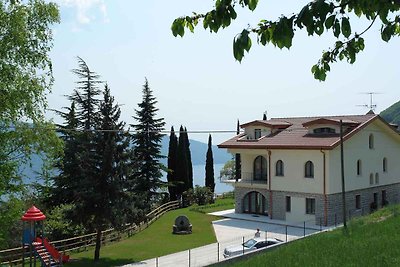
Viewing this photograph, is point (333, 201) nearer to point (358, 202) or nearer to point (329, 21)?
point (358, 202)

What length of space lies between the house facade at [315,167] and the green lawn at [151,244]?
4.44 meters

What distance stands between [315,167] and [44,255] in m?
17.0

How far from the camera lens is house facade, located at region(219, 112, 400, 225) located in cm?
A: 3028

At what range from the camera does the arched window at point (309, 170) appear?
30875 mm

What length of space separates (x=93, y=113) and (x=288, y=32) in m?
35.9

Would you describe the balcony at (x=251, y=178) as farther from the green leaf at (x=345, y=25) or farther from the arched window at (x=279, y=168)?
the green leaf at (x=345, y=25)

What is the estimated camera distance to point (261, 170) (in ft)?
115

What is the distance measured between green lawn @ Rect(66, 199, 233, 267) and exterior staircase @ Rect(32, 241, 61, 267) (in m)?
1.35

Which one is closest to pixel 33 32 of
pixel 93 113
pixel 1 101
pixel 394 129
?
pixel 1 101

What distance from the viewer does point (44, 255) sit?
2186cm

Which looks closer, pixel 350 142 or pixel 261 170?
pixel 350 142

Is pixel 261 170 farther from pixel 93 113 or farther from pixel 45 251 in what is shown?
pixel 45 251

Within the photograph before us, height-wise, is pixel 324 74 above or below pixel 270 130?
below

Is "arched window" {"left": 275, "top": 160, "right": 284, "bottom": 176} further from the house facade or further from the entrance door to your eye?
the entrance door
